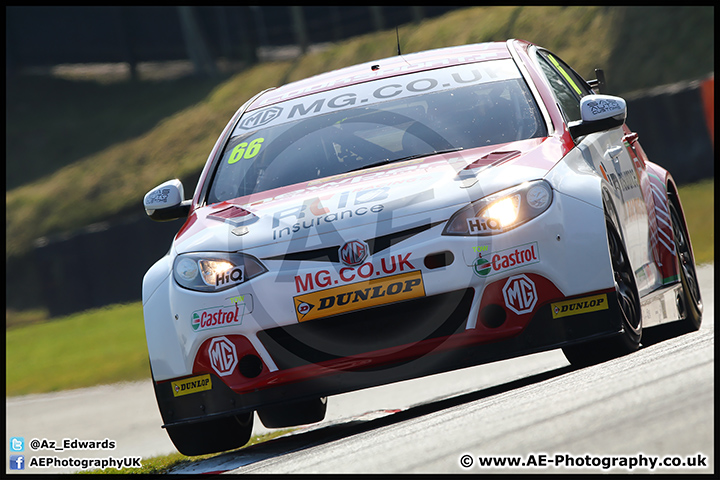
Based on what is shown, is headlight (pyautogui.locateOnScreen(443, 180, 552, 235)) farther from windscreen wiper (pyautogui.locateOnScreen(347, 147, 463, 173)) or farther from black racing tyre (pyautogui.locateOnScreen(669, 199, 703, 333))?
black racing tyre (pyautogui.locateOnScreen(669, 199, 703, 333))

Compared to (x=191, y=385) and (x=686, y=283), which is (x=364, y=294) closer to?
(x=191, y=385)

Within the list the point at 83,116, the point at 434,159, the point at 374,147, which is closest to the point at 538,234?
the point at 434,159

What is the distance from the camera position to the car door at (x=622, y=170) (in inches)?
191

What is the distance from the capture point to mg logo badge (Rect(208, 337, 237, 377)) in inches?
171

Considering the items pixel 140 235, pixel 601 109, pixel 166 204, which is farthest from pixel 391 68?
pixel 140 235

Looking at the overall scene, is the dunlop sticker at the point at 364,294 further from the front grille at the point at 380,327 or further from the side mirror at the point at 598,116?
the side mirror at the point at 598,116

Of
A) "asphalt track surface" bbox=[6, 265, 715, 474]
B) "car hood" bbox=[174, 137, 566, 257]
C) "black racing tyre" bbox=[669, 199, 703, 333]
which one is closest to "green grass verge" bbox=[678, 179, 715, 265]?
"black racing tyre" bbox=[669, 199, 703, 333]

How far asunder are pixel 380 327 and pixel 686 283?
7.66 feet

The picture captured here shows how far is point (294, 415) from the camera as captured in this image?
5578mm

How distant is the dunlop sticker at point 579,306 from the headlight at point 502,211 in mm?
383

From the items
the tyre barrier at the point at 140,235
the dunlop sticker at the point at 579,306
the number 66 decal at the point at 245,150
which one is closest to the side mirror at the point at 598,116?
the dunlop sticker at the point at 579,306

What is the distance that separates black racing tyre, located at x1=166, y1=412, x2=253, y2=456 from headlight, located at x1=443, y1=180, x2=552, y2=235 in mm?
1436

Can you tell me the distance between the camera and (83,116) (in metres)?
32.6

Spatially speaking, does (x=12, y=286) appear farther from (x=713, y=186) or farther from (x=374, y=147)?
(x=374, y=147)
